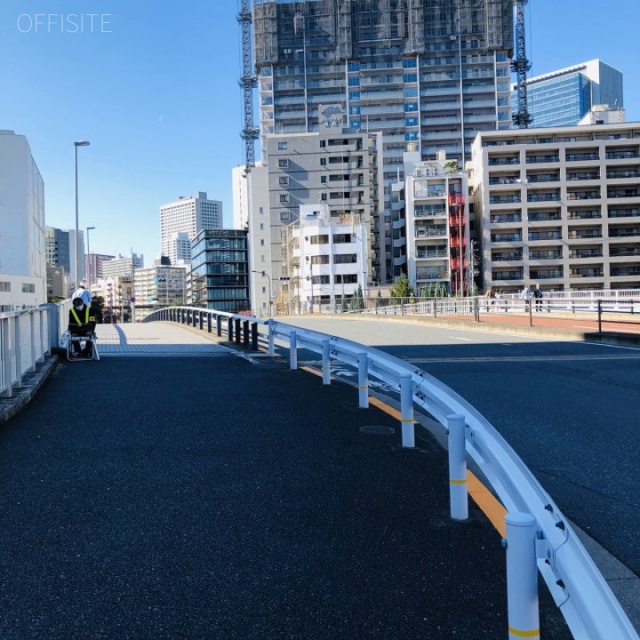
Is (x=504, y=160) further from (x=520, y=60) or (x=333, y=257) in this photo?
(x=520, y=60)

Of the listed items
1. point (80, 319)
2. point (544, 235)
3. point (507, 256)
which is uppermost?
point (544, 235)

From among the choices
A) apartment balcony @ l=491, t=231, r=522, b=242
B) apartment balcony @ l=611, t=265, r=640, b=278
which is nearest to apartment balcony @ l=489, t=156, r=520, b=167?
apartment balcony @ l=491, t=231, r=522, b=242

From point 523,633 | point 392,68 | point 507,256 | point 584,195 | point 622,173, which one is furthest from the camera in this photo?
point 392,68

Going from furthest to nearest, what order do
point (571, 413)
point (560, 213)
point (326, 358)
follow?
point (560, 213) → point (326, 358) → point (571, 413)

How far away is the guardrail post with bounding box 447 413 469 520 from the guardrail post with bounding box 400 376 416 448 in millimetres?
1583

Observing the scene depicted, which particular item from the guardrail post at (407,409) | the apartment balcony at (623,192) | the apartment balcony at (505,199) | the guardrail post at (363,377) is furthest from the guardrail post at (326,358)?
the apartment balcony at (623,192)

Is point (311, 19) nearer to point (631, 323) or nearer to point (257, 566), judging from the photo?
point (631, 323)

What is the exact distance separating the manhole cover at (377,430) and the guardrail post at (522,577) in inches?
159

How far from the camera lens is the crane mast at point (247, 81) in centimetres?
13575

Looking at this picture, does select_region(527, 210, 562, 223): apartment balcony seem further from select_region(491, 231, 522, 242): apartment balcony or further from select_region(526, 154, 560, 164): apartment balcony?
select_region(526, 154, 560, 164): apartment balcony

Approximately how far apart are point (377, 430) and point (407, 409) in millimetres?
927

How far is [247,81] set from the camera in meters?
137

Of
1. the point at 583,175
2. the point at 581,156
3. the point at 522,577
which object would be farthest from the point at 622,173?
the point at 522,577

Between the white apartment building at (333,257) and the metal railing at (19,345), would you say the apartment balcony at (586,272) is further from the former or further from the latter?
the metal railing at (19,345)
